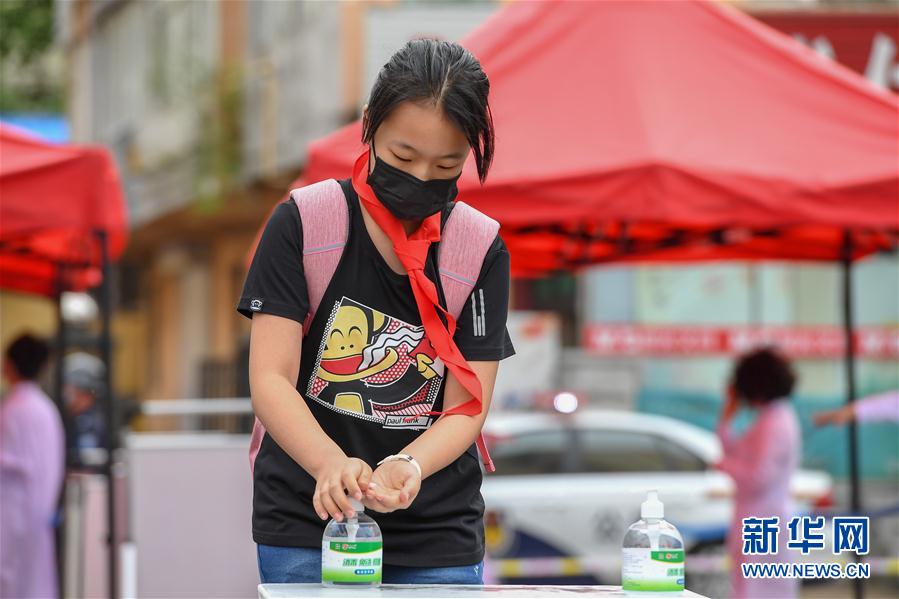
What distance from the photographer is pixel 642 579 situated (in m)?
2.68

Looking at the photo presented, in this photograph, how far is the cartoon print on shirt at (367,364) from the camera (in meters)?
2.91

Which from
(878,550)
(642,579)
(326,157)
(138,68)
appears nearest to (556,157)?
(326,157)

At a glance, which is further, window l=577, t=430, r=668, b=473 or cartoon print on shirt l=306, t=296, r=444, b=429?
window l=577, t=430, r=668, b=473

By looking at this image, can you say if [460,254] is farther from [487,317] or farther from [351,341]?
[351,341]

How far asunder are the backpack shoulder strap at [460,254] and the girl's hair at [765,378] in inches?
204

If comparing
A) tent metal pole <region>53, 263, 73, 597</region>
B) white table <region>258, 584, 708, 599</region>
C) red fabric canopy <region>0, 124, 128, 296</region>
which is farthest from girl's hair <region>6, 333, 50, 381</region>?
white table <region>258, 584, 708, 599</region>

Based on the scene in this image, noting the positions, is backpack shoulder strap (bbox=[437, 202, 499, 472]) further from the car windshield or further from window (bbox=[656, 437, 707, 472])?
window (bbox=[656, 437, 707, 472])

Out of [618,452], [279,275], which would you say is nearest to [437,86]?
[279,275]

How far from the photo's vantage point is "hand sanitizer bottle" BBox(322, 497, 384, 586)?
2592mm

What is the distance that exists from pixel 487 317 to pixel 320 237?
1.24 ft

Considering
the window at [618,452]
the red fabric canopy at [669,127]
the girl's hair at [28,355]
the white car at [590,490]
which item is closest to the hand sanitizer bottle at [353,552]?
the red fabric canopy at [669,127]

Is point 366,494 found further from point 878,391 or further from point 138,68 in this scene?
point 138,68

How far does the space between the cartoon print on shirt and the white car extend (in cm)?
753

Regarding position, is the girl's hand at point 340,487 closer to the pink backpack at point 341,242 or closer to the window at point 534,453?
the pink backpack at point 341,242
